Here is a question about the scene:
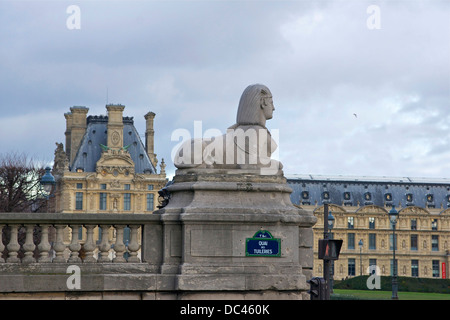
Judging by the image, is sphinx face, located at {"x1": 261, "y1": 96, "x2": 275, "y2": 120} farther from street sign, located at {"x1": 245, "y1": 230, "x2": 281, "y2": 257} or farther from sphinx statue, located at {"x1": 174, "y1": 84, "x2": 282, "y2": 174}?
street sign, located at {"x1": 245, "y1": 230, "x2": 281, "y2": 257}

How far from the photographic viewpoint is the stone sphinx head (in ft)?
48.8

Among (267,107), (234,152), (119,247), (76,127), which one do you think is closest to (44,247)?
(119,247)

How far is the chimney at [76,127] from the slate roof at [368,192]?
103ft

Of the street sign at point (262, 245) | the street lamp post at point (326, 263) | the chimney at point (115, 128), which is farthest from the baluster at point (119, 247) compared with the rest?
the chimney at point (115, 128)

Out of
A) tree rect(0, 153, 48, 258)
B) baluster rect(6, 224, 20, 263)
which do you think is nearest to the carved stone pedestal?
baluster rect(6, 224, 20, 263)

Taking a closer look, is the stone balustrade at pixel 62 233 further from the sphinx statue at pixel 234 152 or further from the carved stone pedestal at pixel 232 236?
the sphinx statue at pixel 234 152

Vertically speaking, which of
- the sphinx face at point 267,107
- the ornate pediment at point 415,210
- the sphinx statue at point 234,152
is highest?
the ornate pediment at point 415,210

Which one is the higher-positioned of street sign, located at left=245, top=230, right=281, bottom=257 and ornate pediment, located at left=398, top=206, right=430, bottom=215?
ornate pediment, located at left=398, top=206, right=430, bottom=215

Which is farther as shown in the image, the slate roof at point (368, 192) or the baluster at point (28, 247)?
the slate roof at point (368, 192)

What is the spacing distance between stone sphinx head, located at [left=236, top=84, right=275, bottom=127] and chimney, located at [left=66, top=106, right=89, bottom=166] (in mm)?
100920

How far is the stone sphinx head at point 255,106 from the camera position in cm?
1486

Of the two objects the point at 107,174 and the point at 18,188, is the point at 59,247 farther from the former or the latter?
the point at 107,174

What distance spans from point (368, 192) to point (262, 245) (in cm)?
11966
